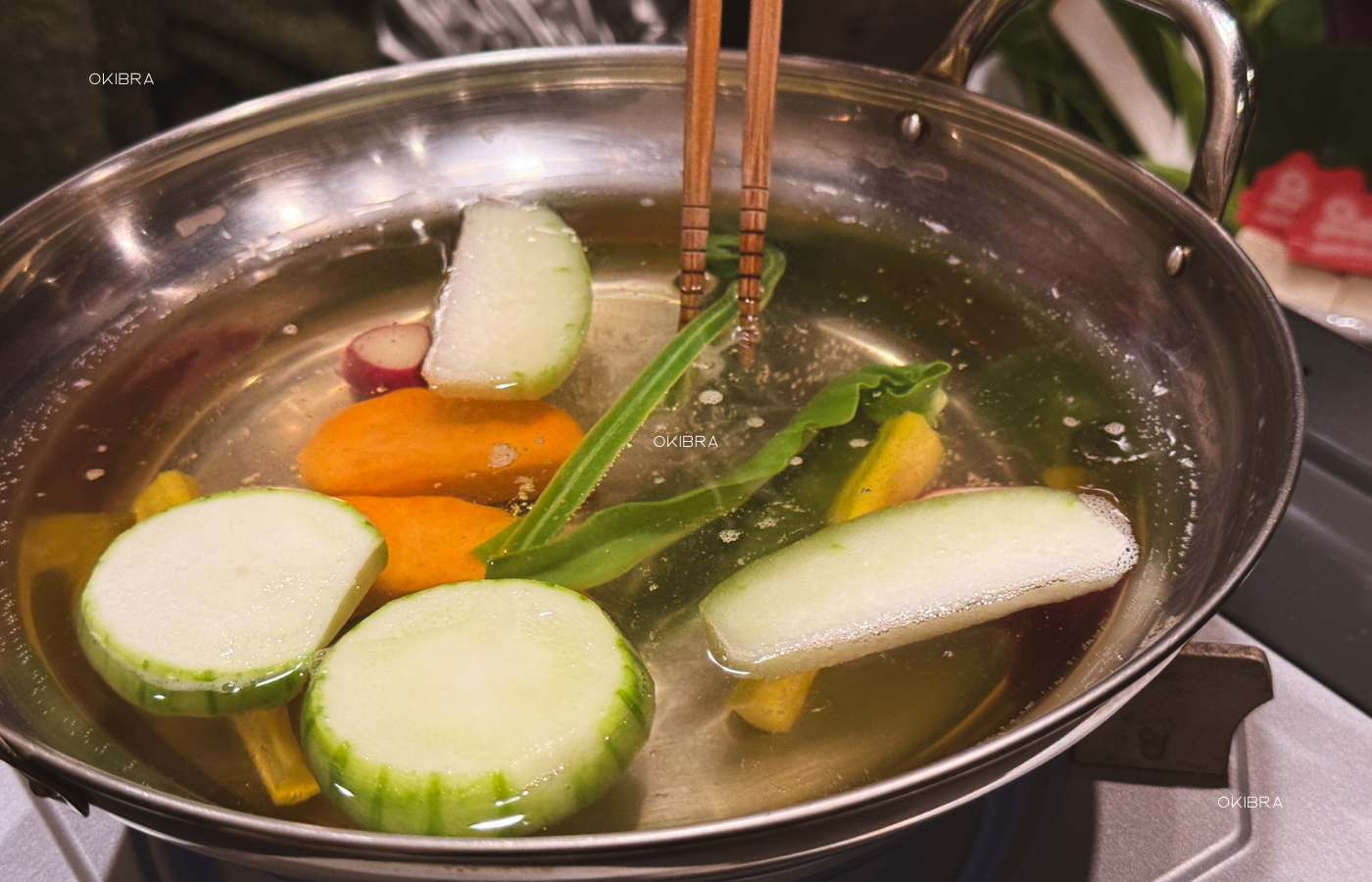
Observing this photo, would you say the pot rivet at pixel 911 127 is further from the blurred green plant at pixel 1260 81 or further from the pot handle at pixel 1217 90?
the blurred green plant at pixel 1260 81

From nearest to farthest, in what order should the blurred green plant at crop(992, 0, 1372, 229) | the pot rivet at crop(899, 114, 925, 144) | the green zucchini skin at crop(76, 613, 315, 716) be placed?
the green zucchini skin at crop(76, 613, 315, 716), the pot rivet at crop(899, 114, 925, 144), the blurred green plant at crop(992, 0, 1372, 229)

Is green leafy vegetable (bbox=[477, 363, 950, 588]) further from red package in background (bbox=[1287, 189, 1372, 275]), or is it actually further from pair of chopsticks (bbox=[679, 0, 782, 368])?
red package in background (bbox=[1287, 189, 1372, 275])

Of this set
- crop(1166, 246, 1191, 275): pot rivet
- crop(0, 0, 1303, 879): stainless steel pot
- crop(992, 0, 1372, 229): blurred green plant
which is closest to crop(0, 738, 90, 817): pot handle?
crop(0, 0, 1303, 879): stainless steel pot

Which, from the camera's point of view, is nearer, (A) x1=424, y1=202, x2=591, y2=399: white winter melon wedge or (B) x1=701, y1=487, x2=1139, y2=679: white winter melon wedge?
(B) x1=701, y1=487, x2=1139, y2=679: white winter melon wedge

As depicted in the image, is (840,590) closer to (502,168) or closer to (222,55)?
(502,168)

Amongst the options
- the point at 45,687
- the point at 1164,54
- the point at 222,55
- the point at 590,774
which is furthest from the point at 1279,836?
the point at 222,55

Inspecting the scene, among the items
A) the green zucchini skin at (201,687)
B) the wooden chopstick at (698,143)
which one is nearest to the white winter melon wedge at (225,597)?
the green zucchini skin at (201,687)

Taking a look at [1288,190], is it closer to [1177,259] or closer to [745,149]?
[1177,259]
